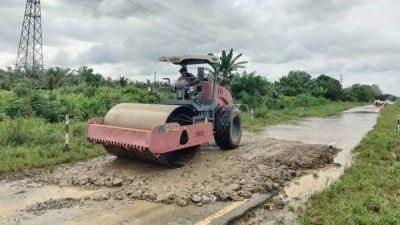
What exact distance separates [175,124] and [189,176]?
1.04m

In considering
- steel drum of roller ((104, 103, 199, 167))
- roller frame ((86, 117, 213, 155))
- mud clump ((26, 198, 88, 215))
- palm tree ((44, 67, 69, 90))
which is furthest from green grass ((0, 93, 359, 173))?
palm tree ((44, 67, 69, 90))

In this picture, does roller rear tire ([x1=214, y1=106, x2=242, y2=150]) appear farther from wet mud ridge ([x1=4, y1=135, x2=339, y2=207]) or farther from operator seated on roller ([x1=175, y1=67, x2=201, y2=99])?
operator seated on roller ([x1=175, y1=67, x2=201, y2=99])

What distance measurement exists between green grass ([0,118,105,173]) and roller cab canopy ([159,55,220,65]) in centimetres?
287

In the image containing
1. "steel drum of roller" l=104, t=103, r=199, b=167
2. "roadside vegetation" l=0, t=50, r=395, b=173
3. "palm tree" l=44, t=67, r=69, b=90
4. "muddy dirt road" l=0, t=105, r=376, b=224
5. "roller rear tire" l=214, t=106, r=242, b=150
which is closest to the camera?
"muddy dirt road" l=0, t=105, r=376, b=224

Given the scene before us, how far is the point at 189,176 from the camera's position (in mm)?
7605

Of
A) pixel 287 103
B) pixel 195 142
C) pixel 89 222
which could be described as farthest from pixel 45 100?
pixel 287 103

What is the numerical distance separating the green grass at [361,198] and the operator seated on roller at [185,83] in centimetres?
403

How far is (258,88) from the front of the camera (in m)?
36.1

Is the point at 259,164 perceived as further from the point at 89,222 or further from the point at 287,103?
the point at 287,103

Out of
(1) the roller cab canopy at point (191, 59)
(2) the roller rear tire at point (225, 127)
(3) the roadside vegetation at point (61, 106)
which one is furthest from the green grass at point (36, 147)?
(2) the roller rear tire at point (225, 127)

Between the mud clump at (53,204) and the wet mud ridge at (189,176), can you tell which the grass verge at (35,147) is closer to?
the wet mud ridge at (189,176)

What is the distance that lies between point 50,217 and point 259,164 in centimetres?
457

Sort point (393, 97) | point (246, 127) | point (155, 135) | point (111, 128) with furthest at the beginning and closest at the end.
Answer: point (393, 97) → point (246, 127) → point (111, 128) → point (155, 135)

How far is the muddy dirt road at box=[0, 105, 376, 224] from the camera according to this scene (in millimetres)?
5637
